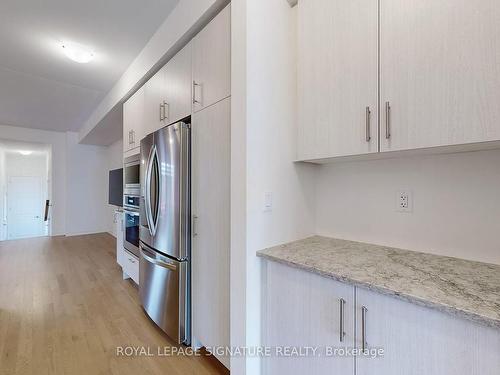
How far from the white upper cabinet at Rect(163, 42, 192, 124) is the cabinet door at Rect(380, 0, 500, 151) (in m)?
1.26

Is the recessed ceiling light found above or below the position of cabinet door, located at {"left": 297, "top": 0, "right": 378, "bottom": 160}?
above

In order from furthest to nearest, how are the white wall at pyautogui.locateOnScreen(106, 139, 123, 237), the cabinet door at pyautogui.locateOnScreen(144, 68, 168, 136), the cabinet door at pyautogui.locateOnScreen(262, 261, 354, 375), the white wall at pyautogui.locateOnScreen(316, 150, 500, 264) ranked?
the white wall at pyautogui.locateOnScreen(106, 139, 123, 237) < the cabinet door at pyautogui.locateOnScreen(144, 68, 168, 136) < the white wall at pyautogui.locateOnScreen(316, 150, 500, 264) < the cabinet door at pyautogui.locateOnScreen(262, 261, 354, 375)

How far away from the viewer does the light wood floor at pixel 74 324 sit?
161 centimetres

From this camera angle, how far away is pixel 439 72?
977mm

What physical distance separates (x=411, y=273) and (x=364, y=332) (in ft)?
1.00

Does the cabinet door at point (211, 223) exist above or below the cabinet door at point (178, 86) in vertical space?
below

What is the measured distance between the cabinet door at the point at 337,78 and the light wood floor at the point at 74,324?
1.65m

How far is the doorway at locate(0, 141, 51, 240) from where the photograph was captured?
771cm

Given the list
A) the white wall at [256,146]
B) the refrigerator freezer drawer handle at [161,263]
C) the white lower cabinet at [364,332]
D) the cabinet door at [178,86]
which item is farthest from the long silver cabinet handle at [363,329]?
the cabinet door at [178,86]

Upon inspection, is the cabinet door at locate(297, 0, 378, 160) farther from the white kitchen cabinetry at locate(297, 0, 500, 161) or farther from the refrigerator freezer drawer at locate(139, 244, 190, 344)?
the refrigerator freezer drawer at locate(139, 244, 190, 344)

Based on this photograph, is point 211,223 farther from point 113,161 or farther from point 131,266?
point 113,161

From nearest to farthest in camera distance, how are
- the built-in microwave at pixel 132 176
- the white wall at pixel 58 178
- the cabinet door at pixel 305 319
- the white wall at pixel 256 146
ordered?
the cabinet door at pixel 305 319
the white wall at pixel 256 146
the built-in microwave at pixel 132 176
the white wall at pixel 58 178

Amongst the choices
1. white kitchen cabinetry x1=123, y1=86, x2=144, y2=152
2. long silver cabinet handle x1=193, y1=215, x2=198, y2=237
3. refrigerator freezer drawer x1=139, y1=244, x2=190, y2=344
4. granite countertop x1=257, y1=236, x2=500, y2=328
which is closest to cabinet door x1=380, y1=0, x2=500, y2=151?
granite countertop x1=257, y1=236, x2=500, y2=328

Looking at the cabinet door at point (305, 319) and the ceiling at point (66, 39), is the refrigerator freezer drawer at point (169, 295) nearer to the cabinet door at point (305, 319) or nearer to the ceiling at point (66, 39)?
the cabinet door at point (305, 319)
